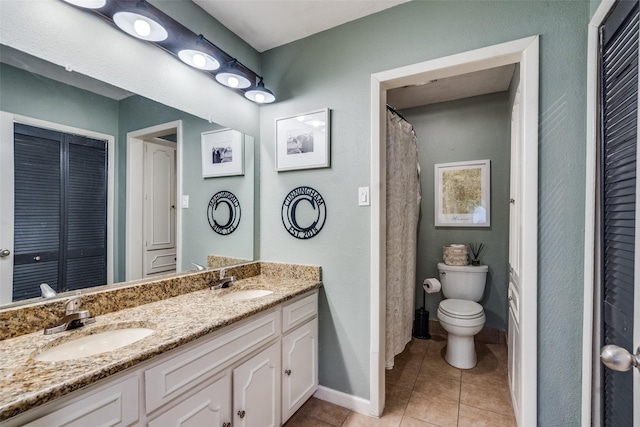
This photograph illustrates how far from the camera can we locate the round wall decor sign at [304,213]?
1.94 meters

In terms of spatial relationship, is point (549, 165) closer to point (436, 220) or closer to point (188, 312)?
point (436, 220)

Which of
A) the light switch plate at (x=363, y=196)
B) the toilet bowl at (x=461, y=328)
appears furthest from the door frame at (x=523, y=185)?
the toilet bowl at (x=461, y=328)

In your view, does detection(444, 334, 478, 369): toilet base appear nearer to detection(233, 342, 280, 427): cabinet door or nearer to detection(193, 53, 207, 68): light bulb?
detection(233, 342, 280, 427): cabinet door

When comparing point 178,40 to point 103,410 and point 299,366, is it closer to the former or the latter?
point 103,410

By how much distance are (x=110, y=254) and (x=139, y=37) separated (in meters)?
1.05

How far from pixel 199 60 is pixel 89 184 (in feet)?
2.89

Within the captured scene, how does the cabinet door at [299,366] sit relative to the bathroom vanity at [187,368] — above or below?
below

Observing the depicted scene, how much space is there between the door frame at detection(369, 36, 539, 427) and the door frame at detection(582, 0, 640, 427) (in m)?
0.18

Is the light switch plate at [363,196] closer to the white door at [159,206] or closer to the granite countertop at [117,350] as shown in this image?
the granite countertop at [117,350]

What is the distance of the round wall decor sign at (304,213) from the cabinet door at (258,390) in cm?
75

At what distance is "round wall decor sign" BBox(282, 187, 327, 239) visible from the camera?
1.94m

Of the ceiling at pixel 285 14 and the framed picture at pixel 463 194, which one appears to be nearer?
the ceiling at pixel 285 14

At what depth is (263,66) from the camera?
2180 mm

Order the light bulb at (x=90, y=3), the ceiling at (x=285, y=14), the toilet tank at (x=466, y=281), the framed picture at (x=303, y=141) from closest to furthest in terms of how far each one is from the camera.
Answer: the light bulb at (x=90, y=3), the ceiling at (x=285, y=14), the framed picture at (x=303, y=141), the toilet tank at (x=466, y=281)
